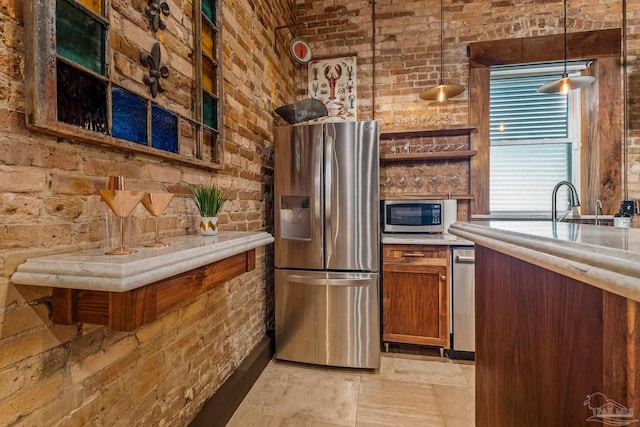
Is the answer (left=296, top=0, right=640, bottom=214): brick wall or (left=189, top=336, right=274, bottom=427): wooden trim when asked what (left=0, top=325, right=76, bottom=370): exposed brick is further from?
(left=296, top=0, right=640, bottom=214): brick wall

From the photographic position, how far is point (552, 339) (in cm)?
74

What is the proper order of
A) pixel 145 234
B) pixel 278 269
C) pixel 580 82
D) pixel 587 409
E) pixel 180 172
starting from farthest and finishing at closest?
1. pixel 278 269
2. pixel 580 82
3. pixel 180 172
4. pixel 145 234
5. pixel 587 409

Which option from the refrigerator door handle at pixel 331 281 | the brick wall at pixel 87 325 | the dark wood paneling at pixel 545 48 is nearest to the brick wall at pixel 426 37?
the dark wood paneling at pixel 545 48

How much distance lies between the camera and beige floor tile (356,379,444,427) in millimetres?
1800

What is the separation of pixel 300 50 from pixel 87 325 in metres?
3.06

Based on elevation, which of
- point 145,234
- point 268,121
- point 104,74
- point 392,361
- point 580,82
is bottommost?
point 392,361

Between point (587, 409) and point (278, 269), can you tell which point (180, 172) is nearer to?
point (278, 269)

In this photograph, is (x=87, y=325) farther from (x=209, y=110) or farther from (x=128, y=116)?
(x=209, y=110)

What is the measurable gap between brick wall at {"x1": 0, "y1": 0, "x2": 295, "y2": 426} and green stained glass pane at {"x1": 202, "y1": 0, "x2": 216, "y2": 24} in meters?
0.16

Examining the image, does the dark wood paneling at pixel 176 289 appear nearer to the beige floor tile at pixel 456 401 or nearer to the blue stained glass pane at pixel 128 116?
the blue stained glass pane at pixel 128 116

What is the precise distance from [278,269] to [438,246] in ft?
4.33

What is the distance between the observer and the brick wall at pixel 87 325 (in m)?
0.77

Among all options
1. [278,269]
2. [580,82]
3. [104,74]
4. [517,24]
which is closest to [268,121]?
[278,269]

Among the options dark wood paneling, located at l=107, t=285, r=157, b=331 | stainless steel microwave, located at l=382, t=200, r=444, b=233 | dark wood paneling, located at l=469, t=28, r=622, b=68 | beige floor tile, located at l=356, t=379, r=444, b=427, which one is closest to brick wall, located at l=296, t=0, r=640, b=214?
dark wood paneling, located at l=469, t=28, r=622, b=68
